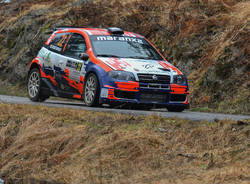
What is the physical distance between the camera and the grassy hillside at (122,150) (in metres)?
6.48

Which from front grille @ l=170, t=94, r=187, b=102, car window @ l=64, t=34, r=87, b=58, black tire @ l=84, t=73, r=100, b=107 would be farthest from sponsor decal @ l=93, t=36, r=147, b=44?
front grille @ l=170, t=94, r=187, b=102

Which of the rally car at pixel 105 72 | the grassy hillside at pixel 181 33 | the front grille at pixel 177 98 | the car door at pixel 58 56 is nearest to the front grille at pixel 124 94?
the rally car at pixel 105 72

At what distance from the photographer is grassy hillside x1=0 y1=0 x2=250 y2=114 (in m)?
13.9

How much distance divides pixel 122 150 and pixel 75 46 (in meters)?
6.02

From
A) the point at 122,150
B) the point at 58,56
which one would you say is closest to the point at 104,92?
the point at 58,56

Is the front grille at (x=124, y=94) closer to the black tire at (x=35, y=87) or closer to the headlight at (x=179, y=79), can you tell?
the headlight at (x=179, y=79)

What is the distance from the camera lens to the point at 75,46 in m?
12.9

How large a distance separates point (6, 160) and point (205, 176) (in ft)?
10.7

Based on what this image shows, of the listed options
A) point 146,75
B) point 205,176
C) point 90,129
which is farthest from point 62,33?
point 205,176

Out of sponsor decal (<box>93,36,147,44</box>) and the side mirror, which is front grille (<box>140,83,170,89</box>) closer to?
the side mirror

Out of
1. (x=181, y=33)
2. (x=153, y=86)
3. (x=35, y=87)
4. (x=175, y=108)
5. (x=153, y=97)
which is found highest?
(x=181, y=33)

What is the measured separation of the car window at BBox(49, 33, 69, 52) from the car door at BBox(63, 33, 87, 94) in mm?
Answer: 245

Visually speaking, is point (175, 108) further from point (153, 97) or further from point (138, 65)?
point (138, 65)

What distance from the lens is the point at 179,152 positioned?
7.09m
